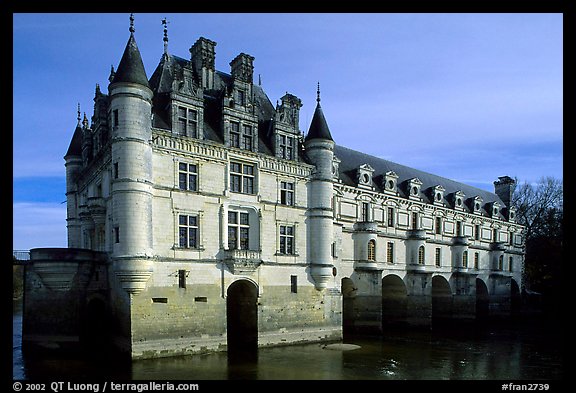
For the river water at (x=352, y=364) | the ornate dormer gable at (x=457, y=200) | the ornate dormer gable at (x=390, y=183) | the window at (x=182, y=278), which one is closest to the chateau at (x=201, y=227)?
the window at (x=182, y=278)

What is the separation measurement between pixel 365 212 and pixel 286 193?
32.6 feet

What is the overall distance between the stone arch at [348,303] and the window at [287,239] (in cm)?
772

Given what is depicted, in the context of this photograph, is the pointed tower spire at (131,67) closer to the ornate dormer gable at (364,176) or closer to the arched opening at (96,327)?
Answer: the arched opening at (96,327)

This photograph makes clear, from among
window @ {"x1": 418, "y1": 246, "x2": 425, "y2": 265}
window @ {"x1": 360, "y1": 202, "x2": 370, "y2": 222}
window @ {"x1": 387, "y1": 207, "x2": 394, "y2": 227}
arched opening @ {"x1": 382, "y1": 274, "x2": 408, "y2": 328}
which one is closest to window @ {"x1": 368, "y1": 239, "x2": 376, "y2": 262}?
window @ {"x1": 360, "y1": 202, "x2": 370, "y2": 222}

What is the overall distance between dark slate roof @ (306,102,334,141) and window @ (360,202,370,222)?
797cm

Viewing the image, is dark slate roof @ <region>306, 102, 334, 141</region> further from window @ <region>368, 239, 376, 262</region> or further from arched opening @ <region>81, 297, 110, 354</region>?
arched opening @ <region>81, 297, 110, 354</region>

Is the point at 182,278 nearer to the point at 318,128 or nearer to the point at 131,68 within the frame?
the point at 131,68

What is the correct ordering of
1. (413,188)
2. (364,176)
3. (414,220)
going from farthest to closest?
(413,188), (414,220), (364,176)

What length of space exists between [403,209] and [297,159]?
46.9 feet

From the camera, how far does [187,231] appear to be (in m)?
22.2

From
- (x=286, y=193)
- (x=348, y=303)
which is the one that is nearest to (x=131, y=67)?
(x=286, y=193)

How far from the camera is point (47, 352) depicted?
71.6 ft

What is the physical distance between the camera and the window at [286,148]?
26.2 meters

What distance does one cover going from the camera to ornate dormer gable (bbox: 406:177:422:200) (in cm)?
3850
